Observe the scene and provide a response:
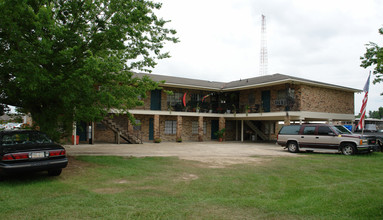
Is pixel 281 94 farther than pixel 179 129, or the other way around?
pixel 179 129

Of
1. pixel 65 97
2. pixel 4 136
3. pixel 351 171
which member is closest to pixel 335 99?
pixel 351 171

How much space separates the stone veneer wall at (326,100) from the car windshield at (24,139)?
1848cm

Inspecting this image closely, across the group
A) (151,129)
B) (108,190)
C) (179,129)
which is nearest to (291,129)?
(179,129)

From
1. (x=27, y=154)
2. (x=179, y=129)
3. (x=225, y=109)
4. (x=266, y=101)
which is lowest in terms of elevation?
(x=27, y=154)

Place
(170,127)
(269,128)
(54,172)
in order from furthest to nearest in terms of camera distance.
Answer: (269,128) < (170,127) < (54,172)

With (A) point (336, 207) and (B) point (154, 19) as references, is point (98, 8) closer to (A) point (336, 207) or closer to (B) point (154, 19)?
(B) point (154, 19)

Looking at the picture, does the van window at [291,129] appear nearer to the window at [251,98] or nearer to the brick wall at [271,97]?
the brick wall at [271,97]

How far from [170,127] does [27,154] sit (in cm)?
1885

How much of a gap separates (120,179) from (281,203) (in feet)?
14.6

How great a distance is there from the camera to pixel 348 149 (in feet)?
47.3

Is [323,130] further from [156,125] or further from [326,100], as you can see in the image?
[156,125]

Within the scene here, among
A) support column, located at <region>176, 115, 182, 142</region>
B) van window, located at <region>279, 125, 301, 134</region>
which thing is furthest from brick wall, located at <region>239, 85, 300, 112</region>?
support column, located at <region>176, 115, 182, 142</region>

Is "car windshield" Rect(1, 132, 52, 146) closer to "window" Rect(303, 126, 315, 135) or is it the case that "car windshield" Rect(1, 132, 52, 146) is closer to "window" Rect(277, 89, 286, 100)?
"window" Rect(303, 126, 315, 135)

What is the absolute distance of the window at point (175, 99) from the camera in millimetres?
25481
